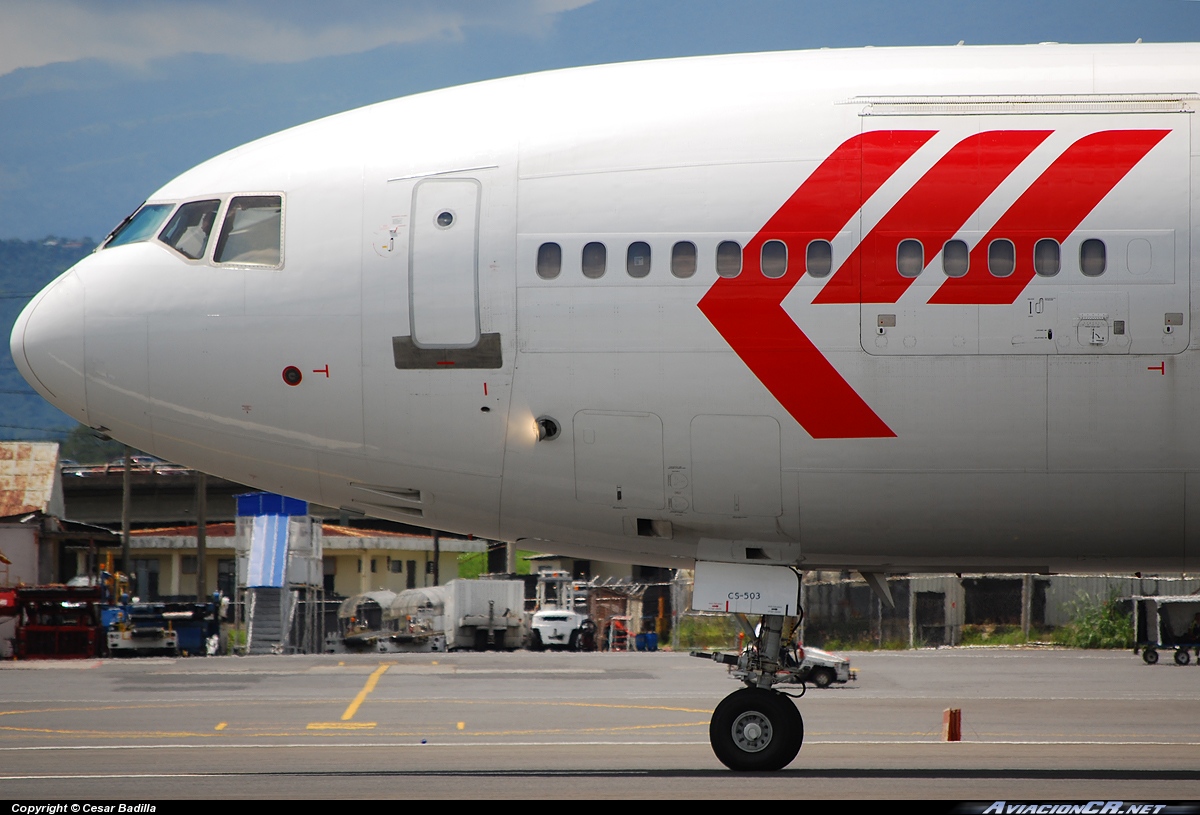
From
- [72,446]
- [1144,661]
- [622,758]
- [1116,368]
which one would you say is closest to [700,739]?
[622,758]

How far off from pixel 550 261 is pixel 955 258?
3276 millimetres

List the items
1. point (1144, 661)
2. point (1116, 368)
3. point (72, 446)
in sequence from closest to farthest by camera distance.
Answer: point (1116, 368), point (1144, 661), point (72, 446)

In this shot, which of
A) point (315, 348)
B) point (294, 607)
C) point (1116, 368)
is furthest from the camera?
point (294, 607)

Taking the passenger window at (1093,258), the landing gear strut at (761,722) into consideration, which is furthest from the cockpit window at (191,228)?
the passenger window at (1093,258)

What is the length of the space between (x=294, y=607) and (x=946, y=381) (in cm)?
3782

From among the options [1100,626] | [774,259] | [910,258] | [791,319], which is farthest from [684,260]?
[1100,626]

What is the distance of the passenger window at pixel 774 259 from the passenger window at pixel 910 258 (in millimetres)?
908

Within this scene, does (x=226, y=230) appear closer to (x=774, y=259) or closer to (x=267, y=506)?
(x=774, y=259)

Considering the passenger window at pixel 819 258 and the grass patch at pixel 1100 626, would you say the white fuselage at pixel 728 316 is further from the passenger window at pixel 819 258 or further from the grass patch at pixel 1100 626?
the grass patch at pixel 1100 626

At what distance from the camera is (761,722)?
10742 millimetres

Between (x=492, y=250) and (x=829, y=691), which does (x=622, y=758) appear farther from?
(x=829, y=691)

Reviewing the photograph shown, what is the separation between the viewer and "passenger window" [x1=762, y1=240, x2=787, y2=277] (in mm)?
9930

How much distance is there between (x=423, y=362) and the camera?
10289 millimetres

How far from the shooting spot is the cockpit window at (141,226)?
431 inches
